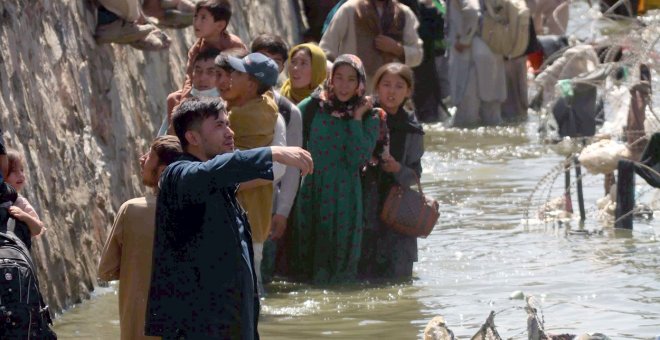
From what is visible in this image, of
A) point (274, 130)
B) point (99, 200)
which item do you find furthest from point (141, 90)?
point (274, 130)

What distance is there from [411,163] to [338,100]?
74cm

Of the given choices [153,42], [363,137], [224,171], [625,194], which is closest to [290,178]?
[363,137]

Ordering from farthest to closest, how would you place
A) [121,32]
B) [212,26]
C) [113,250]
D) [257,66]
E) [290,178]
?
[121,32], [212,26], [290,178], [257,66], [113,250]

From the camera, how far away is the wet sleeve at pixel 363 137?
999 cm

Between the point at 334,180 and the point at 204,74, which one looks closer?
the point at 204,74

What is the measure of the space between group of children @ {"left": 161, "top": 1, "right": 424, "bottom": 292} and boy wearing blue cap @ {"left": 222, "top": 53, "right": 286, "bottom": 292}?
81cm

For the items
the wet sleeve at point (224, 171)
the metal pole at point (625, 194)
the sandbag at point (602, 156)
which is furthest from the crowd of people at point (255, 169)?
the metal pole at point (625, 194)

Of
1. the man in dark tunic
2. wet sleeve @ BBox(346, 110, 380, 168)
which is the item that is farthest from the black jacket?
wet sleeve @ BBox(346, 110, 380, 168)

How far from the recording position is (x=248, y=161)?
5.70 metres

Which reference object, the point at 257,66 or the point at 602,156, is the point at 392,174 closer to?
the point at 257,66

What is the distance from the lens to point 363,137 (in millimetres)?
10008

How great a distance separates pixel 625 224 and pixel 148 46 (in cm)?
361

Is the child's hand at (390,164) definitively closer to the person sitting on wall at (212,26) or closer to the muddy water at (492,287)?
the muddy water at (492,287)

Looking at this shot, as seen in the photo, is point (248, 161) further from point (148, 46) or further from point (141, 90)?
point (141, 90)
